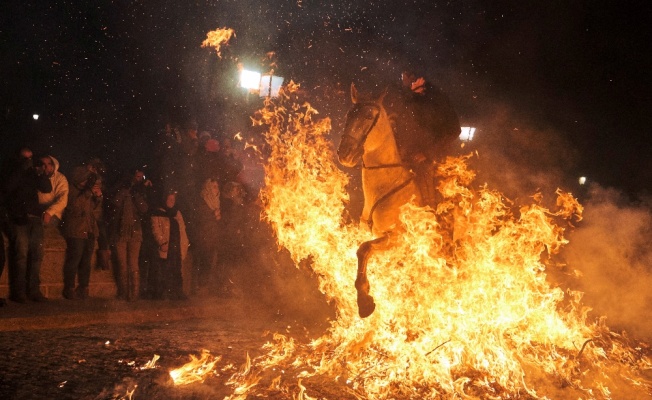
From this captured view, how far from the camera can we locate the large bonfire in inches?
235

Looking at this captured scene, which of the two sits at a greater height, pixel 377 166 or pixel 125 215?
pixel 377 166

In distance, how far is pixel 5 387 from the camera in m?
5.21

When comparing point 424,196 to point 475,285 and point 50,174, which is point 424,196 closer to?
point 475,285

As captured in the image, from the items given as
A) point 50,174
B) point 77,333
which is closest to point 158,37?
point 50,174

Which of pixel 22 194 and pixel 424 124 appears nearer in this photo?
pixel 424 124

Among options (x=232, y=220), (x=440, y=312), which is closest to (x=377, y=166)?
(x=440, y=312)

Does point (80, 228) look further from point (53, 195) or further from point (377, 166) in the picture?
point (377, 166)

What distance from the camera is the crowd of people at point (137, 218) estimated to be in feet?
29.4

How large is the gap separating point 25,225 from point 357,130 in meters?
6.02

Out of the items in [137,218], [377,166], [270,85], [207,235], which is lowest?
[207,235]

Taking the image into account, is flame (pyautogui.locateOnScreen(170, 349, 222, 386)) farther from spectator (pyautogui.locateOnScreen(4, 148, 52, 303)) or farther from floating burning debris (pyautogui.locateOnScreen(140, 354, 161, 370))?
spectator (pyautogui.locateOnScreen(4, 148, 52, 303))

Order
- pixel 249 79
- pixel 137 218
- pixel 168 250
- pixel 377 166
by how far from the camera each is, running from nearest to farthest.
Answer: pixel 377 166 → pixel 137 218 → pixel 168 250 → pixel 249 79

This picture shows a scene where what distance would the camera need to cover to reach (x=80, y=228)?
960 centimetres

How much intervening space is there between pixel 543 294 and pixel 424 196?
2.07 metres
